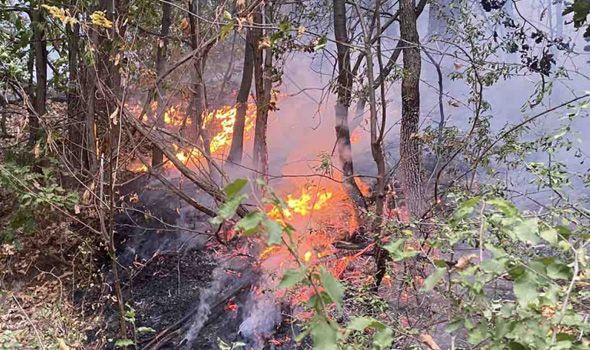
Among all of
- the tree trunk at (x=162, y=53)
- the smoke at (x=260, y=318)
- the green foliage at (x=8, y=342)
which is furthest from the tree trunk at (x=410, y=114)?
the green foliage at (x=8, y=342)

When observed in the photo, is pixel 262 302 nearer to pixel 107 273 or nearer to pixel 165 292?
pixel 165 292

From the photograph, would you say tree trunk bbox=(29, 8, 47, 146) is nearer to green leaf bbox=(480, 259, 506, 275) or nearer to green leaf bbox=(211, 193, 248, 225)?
green leaf bbox=(211, 193, 248, 225)

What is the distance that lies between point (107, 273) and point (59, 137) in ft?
8.02

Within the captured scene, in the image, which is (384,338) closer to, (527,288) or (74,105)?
(527,288)

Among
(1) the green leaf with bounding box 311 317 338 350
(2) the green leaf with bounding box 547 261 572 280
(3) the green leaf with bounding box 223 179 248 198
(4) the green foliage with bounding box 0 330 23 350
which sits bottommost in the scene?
(4) the green foliage with bounding box 0 330 23 350

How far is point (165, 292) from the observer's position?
6.70 meters

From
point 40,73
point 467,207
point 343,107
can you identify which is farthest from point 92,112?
point 467,207

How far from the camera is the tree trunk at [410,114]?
18.1 feet

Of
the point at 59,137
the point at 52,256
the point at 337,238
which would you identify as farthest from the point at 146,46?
the point at 337,238

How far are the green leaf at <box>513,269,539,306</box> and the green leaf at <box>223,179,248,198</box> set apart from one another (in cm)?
71

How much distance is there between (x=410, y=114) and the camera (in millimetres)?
5590

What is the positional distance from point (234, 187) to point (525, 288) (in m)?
0.75

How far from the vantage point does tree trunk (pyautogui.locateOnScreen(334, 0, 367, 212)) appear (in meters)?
6.37

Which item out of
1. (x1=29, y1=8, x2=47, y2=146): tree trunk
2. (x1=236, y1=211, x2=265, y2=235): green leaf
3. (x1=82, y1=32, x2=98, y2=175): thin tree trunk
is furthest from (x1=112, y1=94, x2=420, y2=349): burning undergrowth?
(x1=236, y1=211, x2=265, y2=235): green leaf
